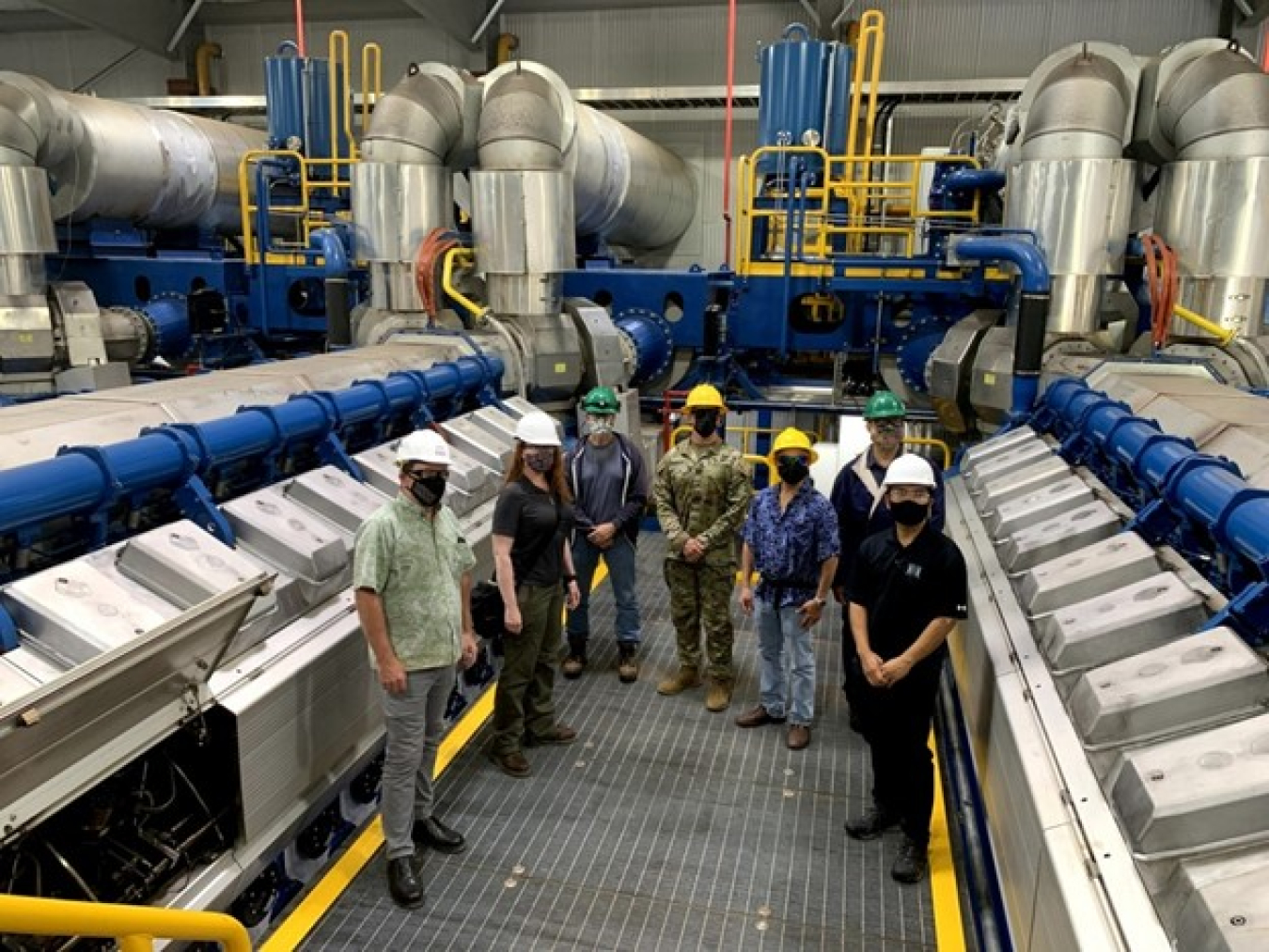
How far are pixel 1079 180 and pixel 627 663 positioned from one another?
3.90m

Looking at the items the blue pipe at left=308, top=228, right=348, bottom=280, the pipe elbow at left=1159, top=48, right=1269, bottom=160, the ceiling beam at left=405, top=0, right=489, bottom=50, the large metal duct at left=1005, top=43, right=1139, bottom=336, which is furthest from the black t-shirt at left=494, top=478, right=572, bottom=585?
the ceiling beam at left=405, top=0, right=489, bottom=50

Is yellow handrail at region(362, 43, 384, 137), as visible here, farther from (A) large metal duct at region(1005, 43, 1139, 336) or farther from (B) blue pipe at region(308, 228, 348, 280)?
(A) large metal duct at region(1005, 43, 1139, 336)

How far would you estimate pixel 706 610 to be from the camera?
15.7 feet

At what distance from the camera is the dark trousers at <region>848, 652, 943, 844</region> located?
3.40 m

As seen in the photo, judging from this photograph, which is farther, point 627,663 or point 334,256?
point 334,256

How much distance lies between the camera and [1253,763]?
6.53 feet

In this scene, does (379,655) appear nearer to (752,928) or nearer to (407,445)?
(407,445)

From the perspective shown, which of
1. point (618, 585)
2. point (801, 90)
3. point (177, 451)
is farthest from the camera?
point (801, 90)

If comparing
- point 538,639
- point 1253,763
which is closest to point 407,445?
point 538,639

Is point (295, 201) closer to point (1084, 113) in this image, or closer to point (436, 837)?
point (1084, 113)

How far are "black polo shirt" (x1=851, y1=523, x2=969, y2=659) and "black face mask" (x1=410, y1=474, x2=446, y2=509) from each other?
151cm

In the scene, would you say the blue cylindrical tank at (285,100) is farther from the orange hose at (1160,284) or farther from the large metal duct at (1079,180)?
the orange hose at (1160,284)

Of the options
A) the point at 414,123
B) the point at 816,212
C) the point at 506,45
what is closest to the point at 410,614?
the point at 414,123

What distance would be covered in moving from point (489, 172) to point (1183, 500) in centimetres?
475
